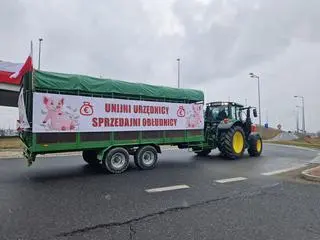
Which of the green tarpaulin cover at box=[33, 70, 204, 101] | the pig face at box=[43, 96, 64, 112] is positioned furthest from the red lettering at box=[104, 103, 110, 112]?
the pig face at box=[43, 96, 64, 112]

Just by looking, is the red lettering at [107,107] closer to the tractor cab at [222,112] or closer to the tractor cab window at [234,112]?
the tractor cab at [222,112]

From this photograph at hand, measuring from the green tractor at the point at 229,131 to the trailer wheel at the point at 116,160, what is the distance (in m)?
4.53

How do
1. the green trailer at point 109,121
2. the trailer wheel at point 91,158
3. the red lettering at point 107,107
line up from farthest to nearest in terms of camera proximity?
1. the trailer wheel at point 91,158
2. the red lettering at point 107,107
3. the green trailer at point 109,121

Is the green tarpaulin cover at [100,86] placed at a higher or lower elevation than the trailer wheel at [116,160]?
higher

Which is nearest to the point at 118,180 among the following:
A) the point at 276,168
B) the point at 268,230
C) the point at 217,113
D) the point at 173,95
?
the point at 173,95

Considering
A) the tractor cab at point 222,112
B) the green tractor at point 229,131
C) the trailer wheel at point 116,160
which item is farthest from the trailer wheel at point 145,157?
the tractor cab at point 222,112

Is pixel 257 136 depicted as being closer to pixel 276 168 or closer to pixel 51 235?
pixel 276 168

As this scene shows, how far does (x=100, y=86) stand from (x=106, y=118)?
1109 mm

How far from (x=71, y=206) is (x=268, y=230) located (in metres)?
3.99

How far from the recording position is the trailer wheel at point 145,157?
41.5 ft

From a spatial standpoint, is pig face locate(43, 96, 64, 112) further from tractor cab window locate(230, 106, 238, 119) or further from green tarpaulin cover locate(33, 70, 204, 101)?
tractor cab window locate(230, 106, 238, 119)

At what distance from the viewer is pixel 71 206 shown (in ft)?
23.4

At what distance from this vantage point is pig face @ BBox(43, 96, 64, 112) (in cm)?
1027

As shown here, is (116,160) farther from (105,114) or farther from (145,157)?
(105,114)
